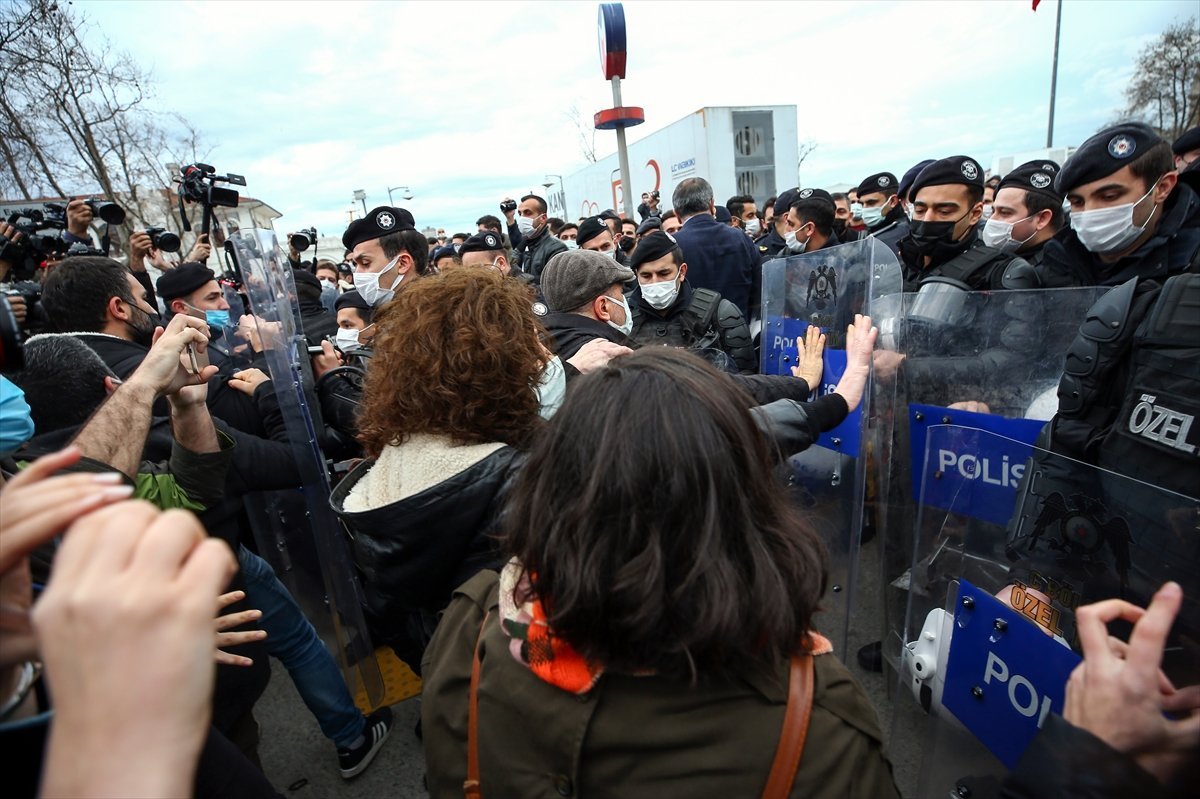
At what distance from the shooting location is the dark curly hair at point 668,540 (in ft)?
2.69

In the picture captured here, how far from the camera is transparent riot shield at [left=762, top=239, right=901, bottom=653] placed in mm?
2104

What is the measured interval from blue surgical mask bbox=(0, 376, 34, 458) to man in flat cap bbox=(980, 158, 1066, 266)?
4021 mm

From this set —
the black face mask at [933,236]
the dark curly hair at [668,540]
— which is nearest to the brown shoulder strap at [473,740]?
the dark curly hair at [668,540]

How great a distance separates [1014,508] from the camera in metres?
1.36

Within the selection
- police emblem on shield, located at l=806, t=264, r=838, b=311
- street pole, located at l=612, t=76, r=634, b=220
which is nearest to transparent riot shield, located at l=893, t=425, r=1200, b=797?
police emblem on shield, located at l=806, t=264, r=838, b=311

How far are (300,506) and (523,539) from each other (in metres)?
2.06

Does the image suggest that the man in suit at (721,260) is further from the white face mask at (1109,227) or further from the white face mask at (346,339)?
the white face mask at (346,339)

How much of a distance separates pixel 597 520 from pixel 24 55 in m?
14.1

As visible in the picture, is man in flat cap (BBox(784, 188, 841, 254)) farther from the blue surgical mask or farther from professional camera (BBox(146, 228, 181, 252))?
professional camera (BBox(146, 228, 181, 252))

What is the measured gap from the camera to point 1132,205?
7.08 ft

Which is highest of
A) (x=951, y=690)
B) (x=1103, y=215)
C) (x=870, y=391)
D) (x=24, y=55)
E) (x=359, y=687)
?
(x=24, y=55)

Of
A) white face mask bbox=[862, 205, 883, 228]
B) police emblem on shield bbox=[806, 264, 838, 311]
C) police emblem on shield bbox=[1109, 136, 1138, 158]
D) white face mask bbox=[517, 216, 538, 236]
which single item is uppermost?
white face mask bbox=[517, 216, 538, 236]

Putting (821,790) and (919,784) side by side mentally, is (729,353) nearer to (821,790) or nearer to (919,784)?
(919,784)

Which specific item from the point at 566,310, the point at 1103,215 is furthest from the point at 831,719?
the point at 1103,215
